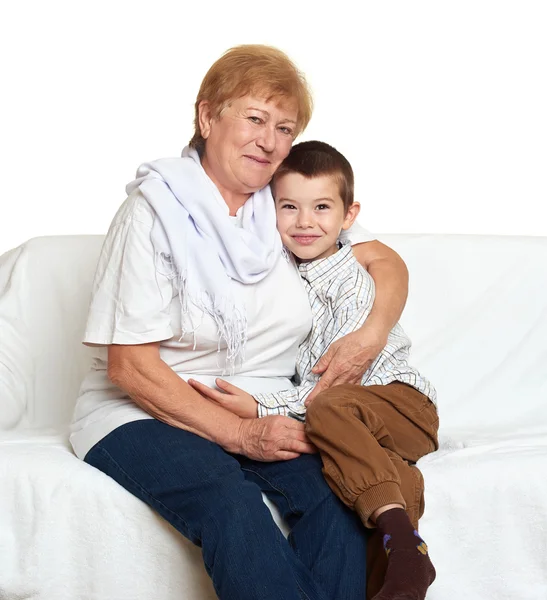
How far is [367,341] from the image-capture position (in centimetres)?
258

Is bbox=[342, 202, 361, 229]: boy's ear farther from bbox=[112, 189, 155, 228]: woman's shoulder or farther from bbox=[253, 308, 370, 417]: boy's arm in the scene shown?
bbox=[112, 189, 155, 228]: woman's shoulder

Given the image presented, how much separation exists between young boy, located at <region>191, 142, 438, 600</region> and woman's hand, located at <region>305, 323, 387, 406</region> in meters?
0.04

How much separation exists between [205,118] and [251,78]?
17 centimetres

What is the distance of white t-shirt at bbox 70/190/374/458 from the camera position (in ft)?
7.65

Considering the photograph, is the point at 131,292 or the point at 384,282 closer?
the point at 131,292

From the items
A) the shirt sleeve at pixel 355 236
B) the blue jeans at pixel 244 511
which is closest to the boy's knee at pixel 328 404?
the blue jeans at pixel 244 511

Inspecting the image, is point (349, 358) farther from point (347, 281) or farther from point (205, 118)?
point (205, 118)

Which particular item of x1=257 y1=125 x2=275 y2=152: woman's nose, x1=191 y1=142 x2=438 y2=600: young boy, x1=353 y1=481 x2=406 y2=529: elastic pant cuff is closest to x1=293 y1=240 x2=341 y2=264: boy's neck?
x1=191 y1=142 x2=438 y2=600: young boy

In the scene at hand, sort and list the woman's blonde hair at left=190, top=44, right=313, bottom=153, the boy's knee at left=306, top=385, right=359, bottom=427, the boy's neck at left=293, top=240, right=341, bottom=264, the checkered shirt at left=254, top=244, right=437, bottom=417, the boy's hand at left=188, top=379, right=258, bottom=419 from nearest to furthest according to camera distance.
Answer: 1. the boy's knee at left=306, top=385, right=359, bottom=427
2. the boy's hand at left=188, top=379, right=258, bottom=419
3. the woman's blonde hair at left=190, top=44, right=313, bottom=153
4. the checkered shirt at left=254, top=244, right=437, bottom=417
5. the boy's neck at left=293, top=240, right=341, bottom=264

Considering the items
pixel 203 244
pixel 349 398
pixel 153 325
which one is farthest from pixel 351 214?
pixel 153 325

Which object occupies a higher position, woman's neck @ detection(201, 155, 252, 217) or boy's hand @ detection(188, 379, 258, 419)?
woman's neck @ detection(201, 155, 252, 217)

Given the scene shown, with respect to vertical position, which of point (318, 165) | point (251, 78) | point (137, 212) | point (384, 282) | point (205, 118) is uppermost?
point (251, 78)

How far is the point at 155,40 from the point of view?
406cm

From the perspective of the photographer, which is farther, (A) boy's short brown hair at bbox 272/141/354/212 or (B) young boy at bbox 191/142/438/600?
(A) boy's short brown hair at bbox 272/141/354/212
